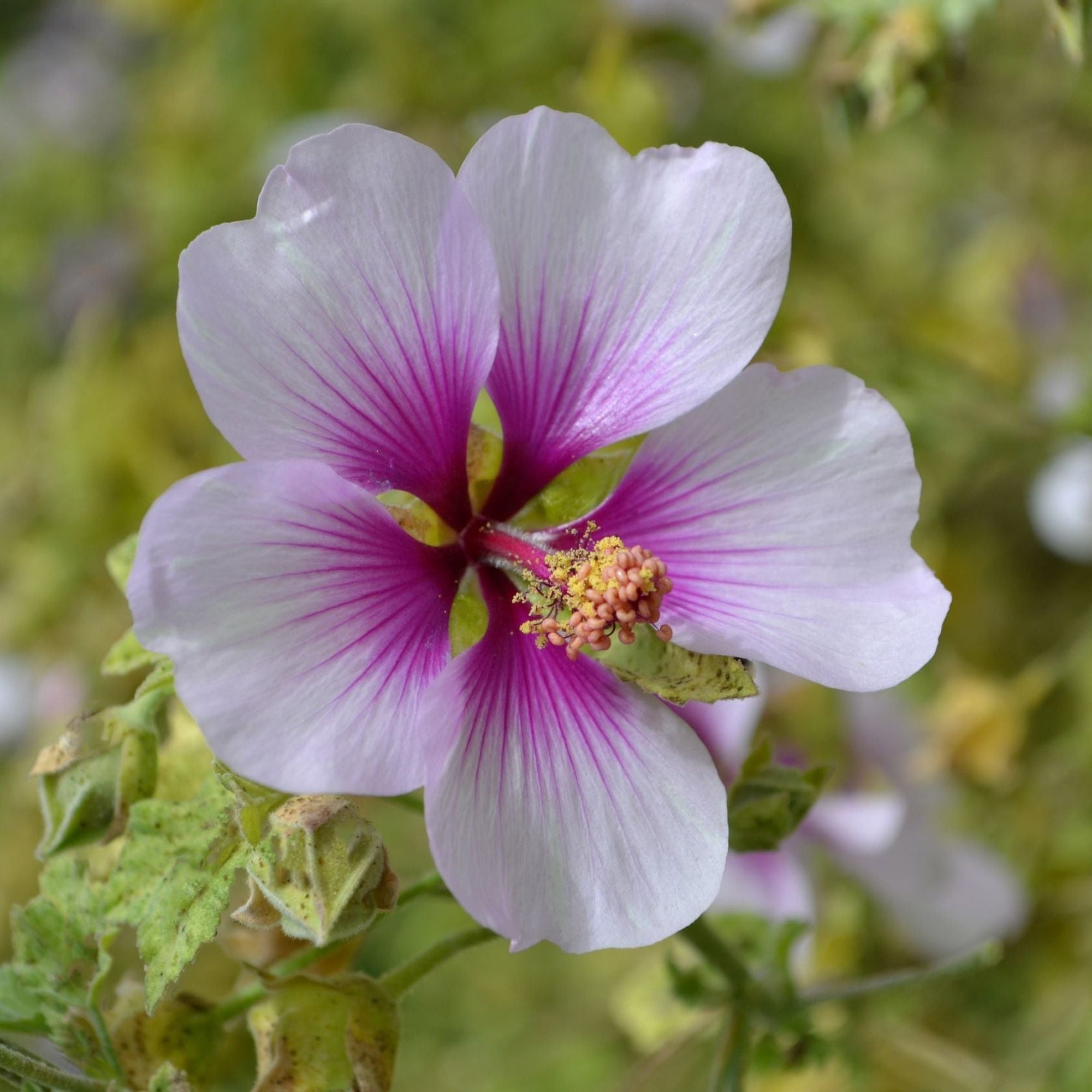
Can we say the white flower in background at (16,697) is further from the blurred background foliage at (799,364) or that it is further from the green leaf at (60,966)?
the green leaf at (60,966)

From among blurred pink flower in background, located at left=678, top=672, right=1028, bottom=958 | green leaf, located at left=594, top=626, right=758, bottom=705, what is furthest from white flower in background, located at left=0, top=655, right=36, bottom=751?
green leaf, located at left=594, top=626, right=758, bottom=705

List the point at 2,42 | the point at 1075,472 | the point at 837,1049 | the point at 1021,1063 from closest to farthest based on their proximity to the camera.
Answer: the point at 837,1049
the point at 1021,1063
the point at 1075,472
the point at 2,42

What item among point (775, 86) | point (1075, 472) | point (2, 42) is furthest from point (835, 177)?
point (2, 42)

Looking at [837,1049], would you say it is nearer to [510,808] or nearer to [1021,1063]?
[1021,1063]

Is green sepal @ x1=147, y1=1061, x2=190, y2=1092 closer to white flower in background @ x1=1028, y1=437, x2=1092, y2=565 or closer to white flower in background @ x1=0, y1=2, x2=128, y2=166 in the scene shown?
white flower in background @ x1=1028, y1=437, x2=1092, y2=565

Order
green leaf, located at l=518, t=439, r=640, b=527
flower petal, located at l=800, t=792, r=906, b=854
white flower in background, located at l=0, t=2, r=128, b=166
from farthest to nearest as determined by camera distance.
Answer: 1. white flower in background, located at l=0, t=2, r=128, b=166
2. flower petal, located at l=800, t=792, r=906, b=854
3. green leaf, located at l=518, t=439, r=640, b=527
